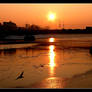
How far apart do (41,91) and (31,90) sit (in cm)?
12

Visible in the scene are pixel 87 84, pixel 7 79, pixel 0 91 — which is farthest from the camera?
pixel 7 79

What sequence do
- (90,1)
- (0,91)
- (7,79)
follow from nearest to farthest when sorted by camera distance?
(90,1) < (0,91) < (7,79)

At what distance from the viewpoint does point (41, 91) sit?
2.14 metres

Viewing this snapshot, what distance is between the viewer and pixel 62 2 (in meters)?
1.85

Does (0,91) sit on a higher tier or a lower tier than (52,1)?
lower

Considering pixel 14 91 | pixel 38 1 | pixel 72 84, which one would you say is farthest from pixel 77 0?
pixel 72 84

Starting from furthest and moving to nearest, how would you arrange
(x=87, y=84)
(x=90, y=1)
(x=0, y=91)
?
(x=87, y=84), (x=0, y=91), (x=90, y=1)

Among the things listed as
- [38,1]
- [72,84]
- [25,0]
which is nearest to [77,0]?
[38,1]

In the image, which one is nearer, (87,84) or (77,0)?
(77,0)

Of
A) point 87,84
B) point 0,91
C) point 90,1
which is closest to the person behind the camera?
point 90,1

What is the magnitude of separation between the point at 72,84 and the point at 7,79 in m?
2.81

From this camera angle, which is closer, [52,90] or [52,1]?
[52,1]

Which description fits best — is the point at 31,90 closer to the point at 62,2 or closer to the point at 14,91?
the point at 14,91

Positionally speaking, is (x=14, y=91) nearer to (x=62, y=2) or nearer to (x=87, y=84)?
(x=62, y=2)
